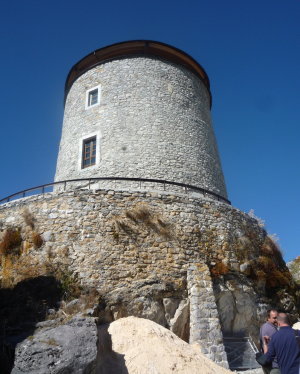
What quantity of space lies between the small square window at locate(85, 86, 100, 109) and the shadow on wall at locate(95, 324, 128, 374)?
1114 centimetres

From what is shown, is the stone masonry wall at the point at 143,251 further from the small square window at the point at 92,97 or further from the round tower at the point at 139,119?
the small square window at the point at 92,97

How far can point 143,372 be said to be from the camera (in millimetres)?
7191

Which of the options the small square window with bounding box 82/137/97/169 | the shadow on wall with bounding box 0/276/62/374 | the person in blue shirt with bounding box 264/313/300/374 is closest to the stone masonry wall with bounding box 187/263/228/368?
the shadow on wall with bounding box 0/276/62/374

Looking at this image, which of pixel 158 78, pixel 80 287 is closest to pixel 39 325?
pixel 80 287

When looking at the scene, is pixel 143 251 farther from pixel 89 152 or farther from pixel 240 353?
pixel 89 152

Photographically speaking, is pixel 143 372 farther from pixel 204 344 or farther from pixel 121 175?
pixel 121 175

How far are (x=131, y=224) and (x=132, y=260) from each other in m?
1.13

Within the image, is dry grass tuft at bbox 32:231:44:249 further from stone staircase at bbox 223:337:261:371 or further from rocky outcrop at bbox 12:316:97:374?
stone staircase at bbox 223:337:261:371

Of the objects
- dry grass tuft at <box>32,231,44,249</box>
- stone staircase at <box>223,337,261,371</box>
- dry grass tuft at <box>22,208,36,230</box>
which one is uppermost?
dry grass tuft at <box>22,208,36,230</box>

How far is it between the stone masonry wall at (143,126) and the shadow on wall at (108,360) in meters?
7.21

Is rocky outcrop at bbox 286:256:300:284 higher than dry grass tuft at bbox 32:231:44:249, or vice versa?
rocky outcrop at bbox 286:256:300:284

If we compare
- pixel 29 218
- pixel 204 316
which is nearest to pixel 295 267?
pixel 204 316

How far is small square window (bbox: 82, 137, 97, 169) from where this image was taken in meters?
14.8

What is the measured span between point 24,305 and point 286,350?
6343mm
